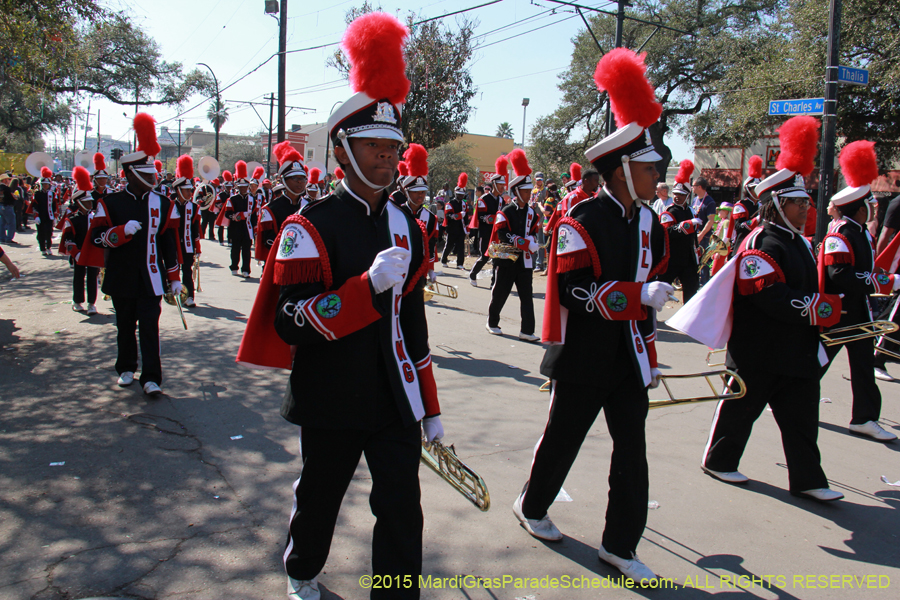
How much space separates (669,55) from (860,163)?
96.0 feet

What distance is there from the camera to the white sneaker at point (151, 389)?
5.71m

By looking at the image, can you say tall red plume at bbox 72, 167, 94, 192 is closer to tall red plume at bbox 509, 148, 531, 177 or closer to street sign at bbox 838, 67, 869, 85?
tall red plume at bbox 509, 148, 531, 177

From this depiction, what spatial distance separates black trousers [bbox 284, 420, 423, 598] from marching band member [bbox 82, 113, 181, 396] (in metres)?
3.56

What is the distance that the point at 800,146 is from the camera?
14.3 feet

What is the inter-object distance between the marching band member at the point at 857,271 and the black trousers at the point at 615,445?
2.91m

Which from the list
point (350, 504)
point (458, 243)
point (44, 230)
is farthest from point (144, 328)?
point (44, 230)

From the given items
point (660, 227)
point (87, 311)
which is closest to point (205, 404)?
point (660, 227)

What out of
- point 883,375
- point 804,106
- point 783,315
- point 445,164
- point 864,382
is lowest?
point 883,375

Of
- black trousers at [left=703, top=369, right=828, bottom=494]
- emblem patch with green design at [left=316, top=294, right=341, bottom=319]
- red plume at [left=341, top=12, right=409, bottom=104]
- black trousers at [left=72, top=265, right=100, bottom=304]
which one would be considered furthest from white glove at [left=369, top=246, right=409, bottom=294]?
black trousers at [left=72, top=265, right=100, bottom=304]

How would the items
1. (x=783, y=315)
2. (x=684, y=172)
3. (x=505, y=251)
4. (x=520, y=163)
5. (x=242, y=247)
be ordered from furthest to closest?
(x=242, y=247), (x=684, y=172), (x=520, y=163), (x=505, y=251), (x=783, y=315)

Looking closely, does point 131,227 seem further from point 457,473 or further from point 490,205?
point 490,205

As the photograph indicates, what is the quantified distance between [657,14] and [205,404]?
31546mm

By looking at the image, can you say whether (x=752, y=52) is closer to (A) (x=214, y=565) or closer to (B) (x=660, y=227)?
(B) (x=660, y=227)

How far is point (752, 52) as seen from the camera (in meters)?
27.1
